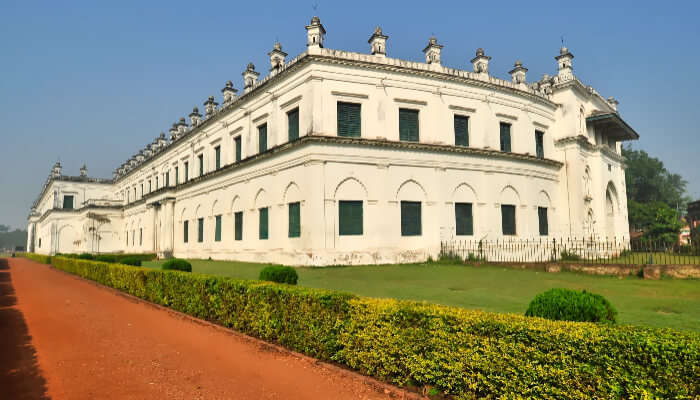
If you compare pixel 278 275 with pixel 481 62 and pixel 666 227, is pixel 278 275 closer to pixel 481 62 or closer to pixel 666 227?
pixel 481 62

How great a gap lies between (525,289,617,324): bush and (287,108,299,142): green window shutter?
1952 cm

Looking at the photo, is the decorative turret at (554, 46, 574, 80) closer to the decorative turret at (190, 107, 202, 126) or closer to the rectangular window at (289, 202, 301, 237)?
the rectangular window at (289, 202, 301, 237)

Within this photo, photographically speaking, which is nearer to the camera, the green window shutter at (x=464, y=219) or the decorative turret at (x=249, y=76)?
the green window shutter at (x=464, y=219)

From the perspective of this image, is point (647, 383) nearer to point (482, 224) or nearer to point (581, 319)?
point (581, 319)

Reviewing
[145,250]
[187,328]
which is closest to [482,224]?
Result: [187,328]

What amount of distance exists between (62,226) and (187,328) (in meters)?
68.1

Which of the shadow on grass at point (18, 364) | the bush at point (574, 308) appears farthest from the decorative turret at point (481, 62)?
the shadow on grass at point (18, 364)

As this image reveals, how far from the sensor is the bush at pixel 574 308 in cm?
561

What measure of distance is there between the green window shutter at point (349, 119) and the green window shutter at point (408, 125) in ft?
8.55

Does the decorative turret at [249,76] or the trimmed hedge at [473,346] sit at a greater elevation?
the decorative turret at [249,76]

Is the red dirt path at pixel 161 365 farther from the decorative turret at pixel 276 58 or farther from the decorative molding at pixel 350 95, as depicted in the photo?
the decorative turret at pixel 276 58

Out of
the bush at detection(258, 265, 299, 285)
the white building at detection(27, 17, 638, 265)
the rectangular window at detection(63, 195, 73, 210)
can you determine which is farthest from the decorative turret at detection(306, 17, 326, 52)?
the rectangular window at detection(63, 195, 73, 210)

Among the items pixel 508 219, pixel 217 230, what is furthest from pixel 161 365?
pixel 217 230

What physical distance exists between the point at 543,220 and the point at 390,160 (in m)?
13.1
